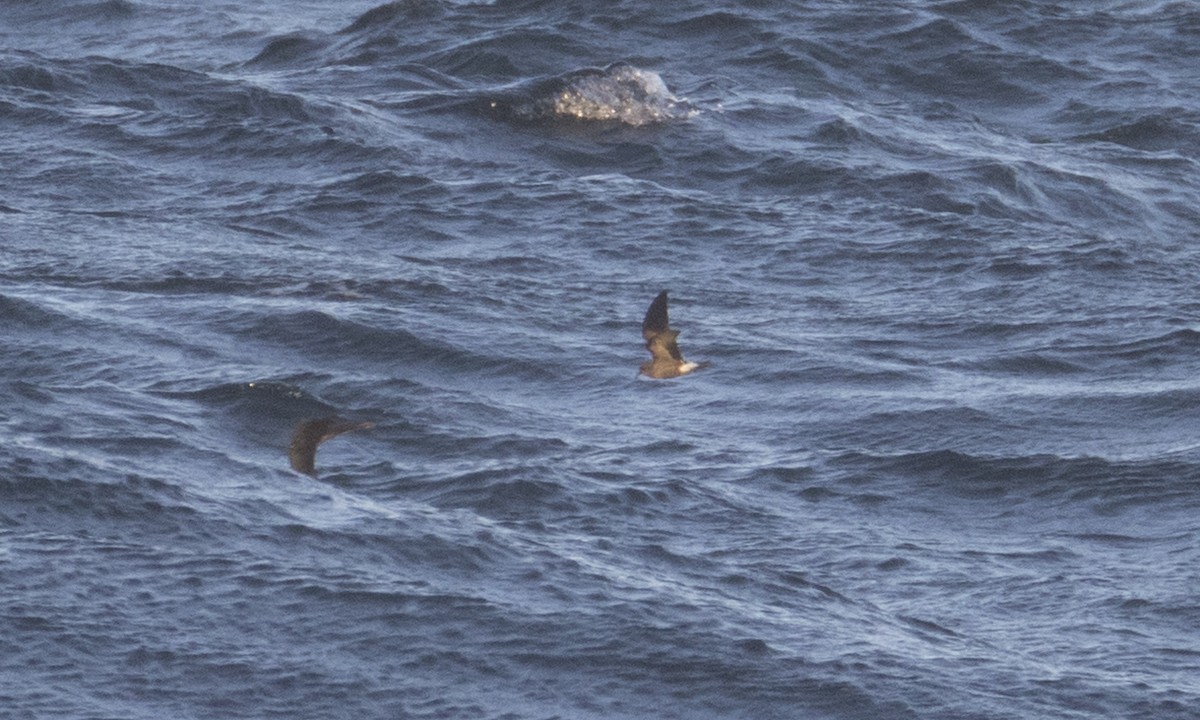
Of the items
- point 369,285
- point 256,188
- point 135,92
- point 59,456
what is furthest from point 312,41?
point 59,456

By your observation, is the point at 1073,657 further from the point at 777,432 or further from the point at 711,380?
the point at 711,380

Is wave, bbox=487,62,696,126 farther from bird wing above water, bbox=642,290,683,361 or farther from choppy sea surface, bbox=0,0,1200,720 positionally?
bird wing above water, bbox=642,290,683,361

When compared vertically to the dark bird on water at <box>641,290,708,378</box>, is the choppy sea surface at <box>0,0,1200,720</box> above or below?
below

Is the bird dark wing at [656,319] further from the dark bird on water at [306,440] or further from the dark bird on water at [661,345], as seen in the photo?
the dark bird on water at [306,440]

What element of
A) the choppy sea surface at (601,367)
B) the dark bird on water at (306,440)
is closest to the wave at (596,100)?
the choppy sea surface at (601,367)

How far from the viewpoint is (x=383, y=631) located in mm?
13047

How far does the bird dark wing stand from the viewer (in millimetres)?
13055

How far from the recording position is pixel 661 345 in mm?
13430

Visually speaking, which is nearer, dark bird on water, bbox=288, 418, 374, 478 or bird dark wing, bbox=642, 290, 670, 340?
dark bird on water, bbox=288, 418, 374, 478

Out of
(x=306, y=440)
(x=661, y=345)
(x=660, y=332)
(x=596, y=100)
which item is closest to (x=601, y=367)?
(x=661, y=345)

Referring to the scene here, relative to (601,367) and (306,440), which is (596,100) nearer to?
(601,367)

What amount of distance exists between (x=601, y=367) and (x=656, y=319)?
3959 mm

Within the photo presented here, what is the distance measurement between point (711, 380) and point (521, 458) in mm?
2201

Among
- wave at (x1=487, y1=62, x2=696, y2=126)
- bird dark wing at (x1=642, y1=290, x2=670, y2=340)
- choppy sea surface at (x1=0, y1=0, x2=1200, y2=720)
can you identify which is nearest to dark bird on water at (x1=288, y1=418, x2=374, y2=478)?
choppy sea surface at (x1=0, y1=0, x2=1200, y2=720)
